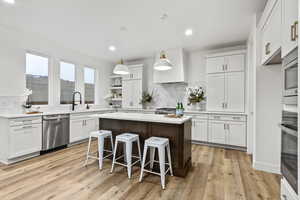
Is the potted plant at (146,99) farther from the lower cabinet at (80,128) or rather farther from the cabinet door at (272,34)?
the cabinet door at (272,34)

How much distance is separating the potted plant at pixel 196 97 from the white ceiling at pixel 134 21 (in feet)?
4.35

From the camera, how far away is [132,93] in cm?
539

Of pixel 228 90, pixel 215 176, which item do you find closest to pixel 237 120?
pixel 228 90

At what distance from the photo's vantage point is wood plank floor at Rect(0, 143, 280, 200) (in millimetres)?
1957

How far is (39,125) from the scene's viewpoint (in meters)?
3.29

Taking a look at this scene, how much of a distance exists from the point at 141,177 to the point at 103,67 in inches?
180

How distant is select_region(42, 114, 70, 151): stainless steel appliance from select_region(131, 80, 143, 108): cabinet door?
86.0 inches

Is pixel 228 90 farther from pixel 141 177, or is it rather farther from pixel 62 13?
pixel 62 13

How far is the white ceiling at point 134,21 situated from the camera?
2.40m

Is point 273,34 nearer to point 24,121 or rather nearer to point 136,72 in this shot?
point 136,72

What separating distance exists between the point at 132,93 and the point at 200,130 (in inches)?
104

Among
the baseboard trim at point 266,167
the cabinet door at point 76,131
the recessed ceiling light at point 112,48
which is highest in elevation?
the recessed ceiling light at point 112,48

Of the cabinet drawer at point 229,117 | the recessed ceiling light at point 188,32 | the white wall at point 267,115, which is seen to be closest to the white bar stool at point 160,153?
the white wall at point 267,115

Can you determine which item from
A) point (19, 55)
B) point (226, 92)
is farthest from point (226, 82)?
point (19, 55)
